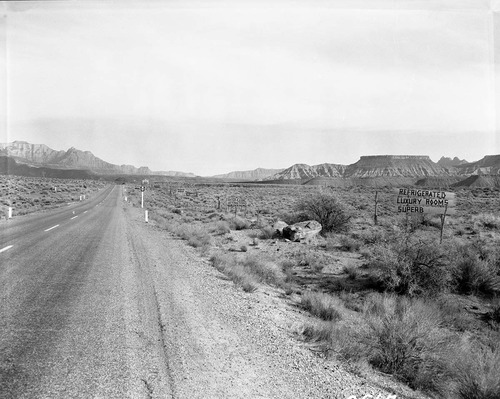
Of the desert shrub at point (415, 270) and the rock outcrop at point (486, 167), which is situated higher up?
the rock outcrop at point (486, 167)

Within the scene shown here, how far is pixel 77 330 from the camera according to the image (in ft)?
17.1

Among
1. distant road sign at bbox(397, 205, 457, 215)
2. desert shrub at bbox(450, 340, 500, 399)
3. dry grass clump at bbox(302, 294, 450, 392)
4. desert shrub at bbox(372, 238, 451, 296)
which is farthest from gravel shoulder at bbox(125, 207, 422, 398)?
distant road sign at bbox(397, 205, 457, 215)

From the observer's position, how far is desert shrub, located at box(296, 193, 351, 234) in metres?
22.0

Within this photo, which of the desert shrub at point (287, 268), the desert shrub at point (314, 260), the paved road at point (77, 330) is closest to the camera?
the paved road at point (77, 330)

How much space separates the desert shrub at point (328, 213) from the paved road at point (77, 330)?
46.7 ft

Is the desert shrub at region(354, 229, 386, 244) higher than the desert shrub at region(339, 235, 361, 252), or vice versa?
the desert shrub at region(354, 229, 386, 244)

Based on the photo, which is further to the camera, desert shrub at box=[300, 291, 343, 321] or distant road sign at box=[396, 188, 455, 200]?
distant road sign at box=[396, 188, 455, 200]

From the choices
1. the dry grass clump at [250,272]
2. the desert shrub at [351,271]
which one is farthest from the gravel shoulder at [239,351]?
the desert shrub at [351,271]

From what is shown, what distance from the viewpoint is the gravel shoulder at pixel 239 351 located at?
13.5ft

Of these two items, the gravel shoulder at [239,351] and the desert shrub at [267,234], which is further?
the desert shrub at [267,234]

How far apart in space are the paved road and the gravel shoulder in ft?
0.87

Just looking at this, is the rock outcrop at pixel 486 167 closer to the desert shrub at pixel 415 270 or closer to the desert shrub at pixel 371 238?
the desert shrub at pixel 371 238

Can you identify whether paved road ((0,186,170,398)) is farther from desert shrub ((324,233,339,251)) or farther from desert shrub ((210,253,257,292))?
desert shrub ((324,233,339,251))

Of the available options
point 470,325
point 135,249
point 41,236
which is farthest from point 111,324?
point 41,236
